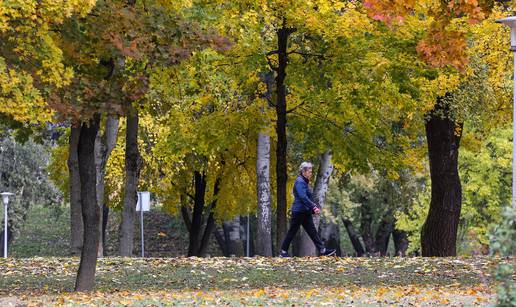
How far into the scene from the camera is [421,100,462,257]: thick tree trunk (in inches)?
930

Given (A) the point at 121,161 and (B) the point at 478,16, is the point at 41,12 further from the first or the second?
(A) the point at 121,161

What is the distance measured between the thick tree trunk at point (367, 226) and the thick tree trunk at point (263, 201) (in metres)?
22.1

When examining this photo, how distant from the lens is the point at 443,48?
53.9 feet

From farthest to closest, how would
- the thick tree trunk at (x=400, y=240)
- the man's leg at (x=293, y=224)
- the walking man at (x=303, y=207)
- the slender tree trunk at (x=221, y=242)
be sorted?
1. the thick tree trunk at (x=400, y=240)
2. the slender tree trunk at (x=221, y=242)
3. the man's leg at (x=293, y=224)
4. the walking man at (x=303, y=207)

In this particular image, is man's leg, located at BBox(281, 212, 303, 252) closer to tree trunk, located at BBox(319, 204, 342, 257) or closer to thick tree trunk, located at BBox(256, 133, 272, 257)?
thick tree trunk, located at BBox(256, 133, 272, 257)

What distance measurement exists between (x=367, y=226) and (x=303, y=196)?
3404 centimetres

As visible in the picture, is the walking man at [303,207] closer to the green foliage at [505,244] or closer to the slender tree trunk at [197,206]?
the green foliage at [505,244]

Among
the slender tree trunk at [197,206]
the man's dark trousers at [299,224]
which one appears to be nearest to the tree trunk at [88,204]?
the man's dark trousers at [299,224]

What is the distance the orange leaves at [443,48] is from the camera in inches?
643

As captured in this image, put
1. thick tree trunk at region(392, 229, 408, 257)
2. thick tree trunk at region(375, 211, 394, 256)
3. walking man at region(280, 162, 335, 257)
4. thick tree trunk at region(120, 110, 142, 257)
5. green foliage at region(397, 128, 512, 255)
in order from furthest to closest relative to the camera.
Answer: thick tree trunk at region(392, 229, 408, 257) < thick tree trunk at region(375, 211, 394, 256) < green foliage at region(397, 128, 512, 255) < thick tree trunk at region(120, 110, 142, 257) < walking man at region(280, 162, 335, 257)

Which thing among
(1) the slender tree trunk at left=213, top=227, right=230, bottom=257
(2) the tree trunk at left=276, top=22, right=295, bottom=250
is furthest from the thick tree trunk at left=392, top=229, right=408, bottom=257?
(2) the tree trunk at left=276, top=22, right=295, bottom=250

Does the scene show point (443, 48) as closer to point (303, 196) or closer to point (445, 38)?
point (445, 38)

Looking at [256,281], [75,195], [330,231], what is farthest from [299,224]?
[330,231]

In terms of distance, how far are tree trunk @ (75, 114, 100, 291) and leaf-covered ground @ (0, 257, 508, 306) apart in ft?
0.87
